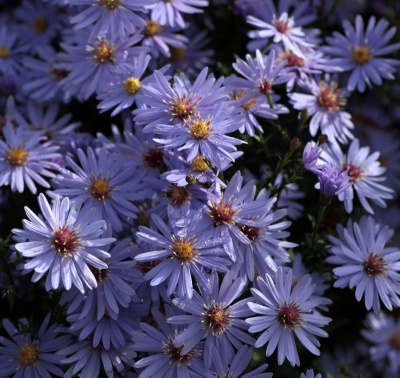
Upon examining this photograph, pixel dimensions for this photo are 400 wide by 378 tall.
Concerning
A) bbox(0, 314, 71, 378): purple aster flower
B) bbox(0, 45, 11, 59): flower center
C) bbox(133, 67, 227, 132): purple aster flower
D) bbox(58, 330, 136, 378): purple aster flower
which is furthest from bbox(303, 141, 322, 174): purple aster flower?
bbox(0, 45, 11, 59): flower center

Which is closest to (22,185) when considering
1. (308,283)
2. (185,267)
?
(185,267)

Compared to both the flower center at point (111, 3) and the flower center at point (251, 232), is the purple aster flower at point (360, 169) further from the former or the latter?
the flower center at point (111, 3)

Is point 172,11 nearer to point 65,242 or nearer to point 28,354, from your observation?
point 65,242

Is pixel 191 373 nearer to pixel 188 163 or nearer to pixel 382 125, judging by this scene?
pixel 188 163

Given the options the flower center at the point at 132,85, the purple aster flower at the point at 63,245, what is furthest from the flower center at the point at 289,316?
the flower center at the point at 132,85

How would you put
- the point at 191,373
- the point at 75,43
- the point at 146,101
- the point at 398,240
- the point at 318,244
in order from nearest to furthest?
the point at 191,373 < the point at 146,101 < the point at 318,244 < the point at 75,43 < the point at 398,240

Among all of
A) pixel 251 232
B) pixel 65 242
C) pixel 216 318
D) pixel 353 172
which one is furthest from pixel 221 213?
pixel 353 172

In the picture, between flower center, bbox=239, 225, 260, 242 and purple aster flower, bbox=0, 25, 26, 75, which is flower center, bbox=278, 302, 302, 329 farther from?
purple aster flower, bbox=0, 25, 26, 75
